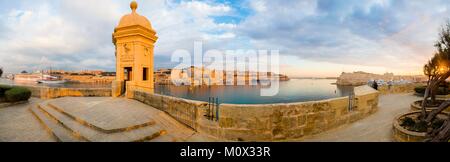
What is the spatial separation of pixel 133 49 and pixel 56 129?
19.6 feet

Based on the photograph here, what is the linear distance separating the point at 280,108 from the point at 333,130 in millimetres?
2410

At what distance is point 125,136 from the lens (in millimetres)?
4996

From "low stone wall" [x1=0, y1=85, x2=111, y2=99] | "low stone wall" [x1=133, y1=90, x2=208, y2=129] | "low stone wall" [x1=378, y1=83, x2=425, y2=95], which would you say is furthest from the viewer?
"low stone wall" [x1=378, y1=83, x2=425, y2=95]

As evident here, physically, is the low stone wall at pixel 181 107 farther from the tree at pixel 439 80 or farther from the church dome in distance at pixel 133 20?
the tree at pixel 439 80

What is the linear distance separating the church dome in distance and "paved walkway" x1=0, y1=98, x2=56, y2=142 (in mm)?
6243

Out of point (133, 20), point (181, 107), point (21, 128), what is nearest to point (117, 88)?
point (133, 20)

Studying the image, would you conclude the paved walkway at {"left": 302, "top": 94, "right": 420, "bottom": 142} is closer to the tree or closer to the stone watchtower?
the tree

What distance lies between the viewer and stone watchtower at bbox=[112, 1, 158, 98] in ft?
34.6

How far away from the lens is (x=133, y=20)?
10.9 m

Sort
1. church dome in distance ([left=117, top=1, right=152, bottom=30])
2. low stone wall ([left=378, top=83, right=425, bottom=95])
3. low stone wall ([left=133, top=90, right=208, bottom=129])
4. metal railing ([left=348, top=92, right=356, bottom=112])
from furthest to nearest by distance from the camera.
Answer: low stone wall ([left=378, top=83, right=425, bottom=95]), church dome in distance ([left=117, top=1, right=152, bottom=30]), metal railing ([left=348, top=92, right=356, bottom=112]), low stone wall ([left=133, top=90, right=208, bottom=129])

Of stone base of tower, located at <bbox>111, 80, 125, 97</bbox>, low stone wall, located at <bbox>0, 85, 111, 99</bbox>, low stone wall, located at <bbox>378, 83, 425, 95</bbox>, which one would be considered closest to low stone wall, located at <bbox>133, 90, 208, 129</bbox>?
stone base of tower, located at <bbox>111, 80, 125, 97</bbox>

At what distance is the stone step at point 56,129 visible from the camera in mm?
5089
